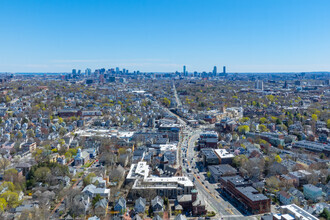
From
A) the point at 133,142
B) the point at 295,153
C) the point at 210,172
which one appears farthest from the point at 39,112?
the point at 295,153

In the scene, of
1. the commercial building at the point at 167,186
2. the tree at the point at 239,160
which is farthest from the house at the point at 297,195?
the commercial building at the point at 167,186

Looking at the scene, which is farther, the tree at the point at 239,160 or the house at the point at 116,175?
the tree at the point at 239,160

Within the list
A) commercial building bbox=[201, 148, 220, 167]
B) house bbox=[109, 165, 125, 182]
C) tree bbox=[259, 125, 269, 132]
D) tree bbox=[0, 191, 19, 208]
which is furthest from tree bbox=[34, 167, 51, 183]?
tree bbox=[259, 125, 269, 132]

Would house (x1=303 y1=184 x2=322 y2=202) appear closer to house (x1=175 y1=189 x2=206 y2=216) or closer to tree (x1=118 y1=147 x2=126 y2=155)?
house (x1=175 y1=189 x2=206 y2=216)

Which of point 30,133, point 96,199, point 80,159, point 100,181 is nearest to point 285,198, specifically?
point 96,199

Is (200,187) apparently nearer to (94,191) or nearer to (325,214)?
(94,191)

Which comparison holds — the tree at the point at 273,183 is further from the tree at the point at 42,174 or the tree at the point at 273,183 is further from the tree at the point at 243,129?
the tree at the point at 42,174

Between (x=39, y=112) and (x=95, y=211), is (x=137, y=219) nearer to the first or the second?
(x=95, y=211)
